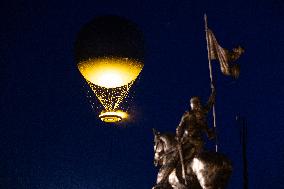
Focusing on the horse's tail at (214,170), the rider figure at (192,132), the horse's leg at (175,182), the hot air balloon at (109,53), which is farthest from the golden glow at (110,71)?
the horse's tail at (214,170)

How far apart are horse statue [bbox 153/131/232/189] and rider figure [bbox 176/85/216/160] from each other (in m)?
0.15

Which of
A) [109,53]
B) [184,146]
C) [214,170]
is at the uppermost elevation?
[109,53]

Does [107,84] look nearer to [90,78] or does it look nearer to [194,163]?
[90,78]

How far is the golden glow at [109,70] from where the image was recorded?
1208 centimetres

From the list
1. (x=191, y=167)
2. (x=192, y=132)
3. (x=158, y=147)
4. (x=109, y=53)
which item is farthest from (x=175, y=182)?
(x=109, y=53)

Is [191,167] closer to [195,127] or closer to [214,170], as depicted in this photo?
[214,170]

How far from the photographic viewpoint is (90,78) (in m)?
12.4

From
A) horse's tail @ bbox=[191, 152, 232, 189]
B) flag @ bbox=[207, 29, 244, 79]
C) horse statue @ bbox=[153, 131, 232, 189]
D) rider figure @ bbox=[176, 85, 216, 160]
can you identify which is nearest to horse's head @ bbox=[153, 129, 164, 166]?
horse statue @ bbox=[153, 131, 232, 189]

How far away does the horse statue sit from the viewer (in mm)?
9648

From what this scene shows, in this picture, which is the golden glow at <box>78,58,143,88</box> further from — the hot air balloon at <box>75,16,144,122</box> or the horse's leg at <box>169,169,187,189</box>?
the horse's leg at <box>169,169,187,189</box>

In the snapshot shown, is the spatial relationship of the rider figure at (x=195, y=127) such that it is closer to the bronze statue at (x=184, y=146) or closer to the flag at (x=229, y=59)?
the bronze statue at (x=184, y=146)

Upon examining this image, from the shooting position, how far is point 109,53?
12172mm

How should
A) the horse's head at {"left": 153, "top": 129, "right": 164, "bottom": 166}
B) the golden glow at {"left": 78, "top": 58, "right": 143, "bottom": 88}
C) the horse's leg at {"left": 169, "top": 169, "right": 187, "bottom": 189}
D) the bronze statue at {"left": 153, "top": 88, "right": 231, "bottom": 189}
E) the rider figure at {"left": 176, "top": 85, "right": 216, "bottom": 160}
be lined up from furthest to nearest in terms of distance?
1. the golden glow at {"left": 78, "top": 58, "right": 143, "bottom": 88}
2. the horse's head at {"left": 153, "top": 129, "right": 164, "bottom": 166}
3. the rider figure at {"left": 176, "top": 85, "right": 216, "bottom": 160}
4. the bronze statue at {"left": 153, "top": 88, "right": 231, "bottom": 189}
5. the horse's leg at {"left": 169, "top": 169, "right": 187, "bottom": 189}

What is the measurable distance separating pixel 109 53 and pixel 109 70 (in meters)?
0.43
